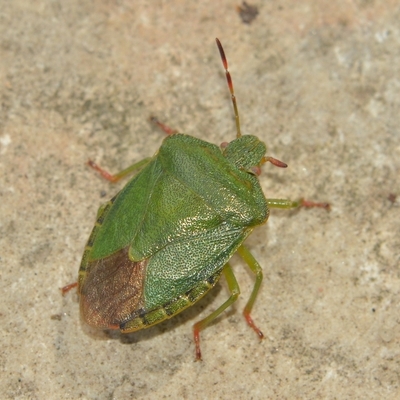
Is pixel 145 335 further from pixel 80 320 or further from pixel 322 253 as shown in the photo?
pixel 322 253

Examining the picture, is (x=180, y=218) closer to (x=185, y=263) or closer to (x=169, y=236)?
(x=169, y=236)

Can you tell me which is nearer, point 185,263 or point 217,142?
point 185,263

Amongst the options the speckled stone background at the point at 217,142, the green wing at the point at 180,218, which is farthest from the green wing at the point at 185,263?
the speckled stone background at the point at 217,142

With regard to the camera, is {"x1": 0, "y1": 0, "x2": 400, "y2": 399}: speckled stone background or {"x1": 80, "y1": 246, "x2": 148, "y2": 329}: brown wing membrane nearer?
{"x1": 80, "y1": 246, "x2": 148, "y2": 329}: brown wing membrane

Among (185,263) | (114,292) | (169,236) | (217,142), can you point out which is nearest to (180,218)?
(169,236)

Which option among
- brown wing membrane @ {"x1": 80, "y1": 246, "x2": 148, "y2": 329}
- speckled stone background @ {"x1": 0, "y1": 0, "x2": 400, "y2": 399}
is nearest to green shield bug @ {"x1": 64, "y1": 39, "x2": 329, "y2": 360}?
brown wing membrane @ {"x1": 80, "y1": 246, "x2": 148, "y2": 329}

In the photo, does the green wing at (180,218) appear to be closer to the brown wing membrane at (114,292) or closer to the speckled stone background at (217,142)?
the brown wing membrane at (114,292)

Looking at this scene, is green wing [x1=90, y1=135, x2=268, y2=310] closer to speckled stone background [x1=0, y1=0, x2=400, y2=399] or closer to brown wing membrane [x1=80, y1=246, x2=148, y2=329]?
brown wing membrane [x1=80, y1=246, x2=148, y2=329]
